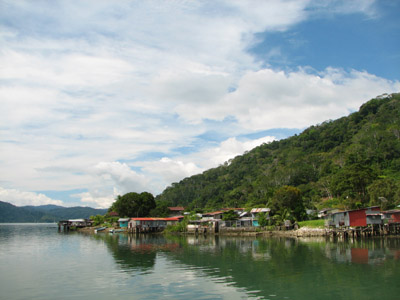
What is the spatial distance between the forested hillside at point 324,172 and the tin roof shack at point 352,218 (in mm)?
10187

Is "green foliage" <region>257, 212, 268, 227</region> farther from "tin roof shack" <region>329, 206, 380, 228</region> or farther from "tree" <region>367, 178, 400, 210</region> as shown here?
"tree" <region>367, 178, 400, 210</region>

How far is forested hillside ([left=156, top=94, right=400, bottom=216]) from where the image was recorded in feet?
218

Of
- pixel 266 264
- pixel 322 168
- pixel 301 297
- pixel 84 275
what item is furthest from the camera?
pixel 322 168

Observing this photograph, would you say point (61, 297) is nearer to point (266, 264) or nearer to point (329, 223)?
point (266, 264)

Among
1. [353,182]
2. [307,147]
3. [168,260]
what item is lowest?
[168,260]

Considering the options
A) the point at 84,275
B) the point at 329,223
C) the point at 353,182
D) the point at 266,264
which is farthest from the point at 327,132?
the point at 84,275

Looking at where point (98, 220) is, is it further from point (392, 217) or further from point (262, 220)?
point (392, 217)

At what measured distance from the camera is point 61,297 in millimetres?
19547

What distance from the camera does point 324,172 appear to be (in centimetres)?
10350

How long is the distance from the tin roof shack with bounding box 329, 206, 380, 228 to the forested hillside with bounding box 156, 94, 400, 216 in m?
10.2

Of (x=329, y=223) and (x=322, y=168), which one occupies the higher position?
(x=322, y=168)

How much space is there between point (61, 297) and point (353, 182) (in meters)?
62.6

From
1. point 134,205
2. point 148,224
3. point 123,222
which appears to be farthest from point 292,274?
point 134,205

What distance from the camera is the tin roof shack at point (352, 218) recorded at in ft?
164
